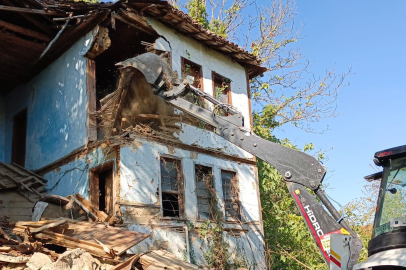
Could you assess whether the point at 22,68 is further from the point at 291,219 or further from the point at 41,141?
the point at 291,219

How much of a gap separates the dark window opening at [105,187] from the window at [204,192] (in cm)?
243

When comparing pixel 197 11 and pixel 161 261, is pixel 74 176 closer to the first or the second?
pixel 161 261

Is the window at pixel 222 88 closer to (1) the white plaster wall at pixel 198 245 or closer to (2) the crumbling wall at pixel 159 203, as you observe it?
(2) the crumbling wall at pixel 159 203

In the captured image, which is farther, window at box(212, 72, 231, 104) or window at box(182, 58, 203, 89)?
window at box(212, 72, 231, 104)

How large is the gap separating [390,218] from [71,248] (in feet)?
16.8

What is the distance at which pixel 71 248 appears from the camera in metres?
7.42

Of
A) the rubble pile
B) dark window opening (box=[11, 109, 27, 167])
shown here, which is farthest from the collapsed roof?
the rubble pile

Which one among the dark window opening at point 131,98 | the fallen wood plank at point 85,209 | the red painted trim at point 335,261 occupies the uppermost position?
the dark window opening at point 131,98

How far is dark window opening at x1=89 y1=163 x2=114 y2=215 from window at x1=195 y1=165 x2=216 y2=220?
95.5 inches

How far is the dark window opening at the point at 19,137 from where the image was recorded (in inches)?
582

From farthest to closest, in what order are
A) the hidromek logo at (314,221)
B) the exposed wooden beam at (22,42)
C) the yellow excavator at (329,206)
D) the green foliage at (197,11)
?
the green foliage at (197,11) < the exposed wooden beam at (22,42) < the hidromek logo at (314,221) < the yellow excavator at (329,206)

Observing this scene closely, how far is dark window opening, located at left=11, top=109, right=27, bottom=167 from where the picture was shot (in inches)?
582

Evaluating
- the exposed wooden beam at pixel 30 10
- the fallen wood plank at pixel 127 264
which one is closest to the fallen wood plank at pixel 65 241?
the fallen wood plank at pixel 127 264

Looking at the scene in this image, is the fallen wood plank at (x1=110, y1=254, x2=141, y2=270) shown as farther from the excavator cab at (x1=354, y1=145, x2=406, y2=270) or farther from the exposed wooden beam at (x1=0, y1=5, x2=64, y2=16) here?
the exposed wooden beam at (x1=0, y1=5, x2=64, y2=16)
